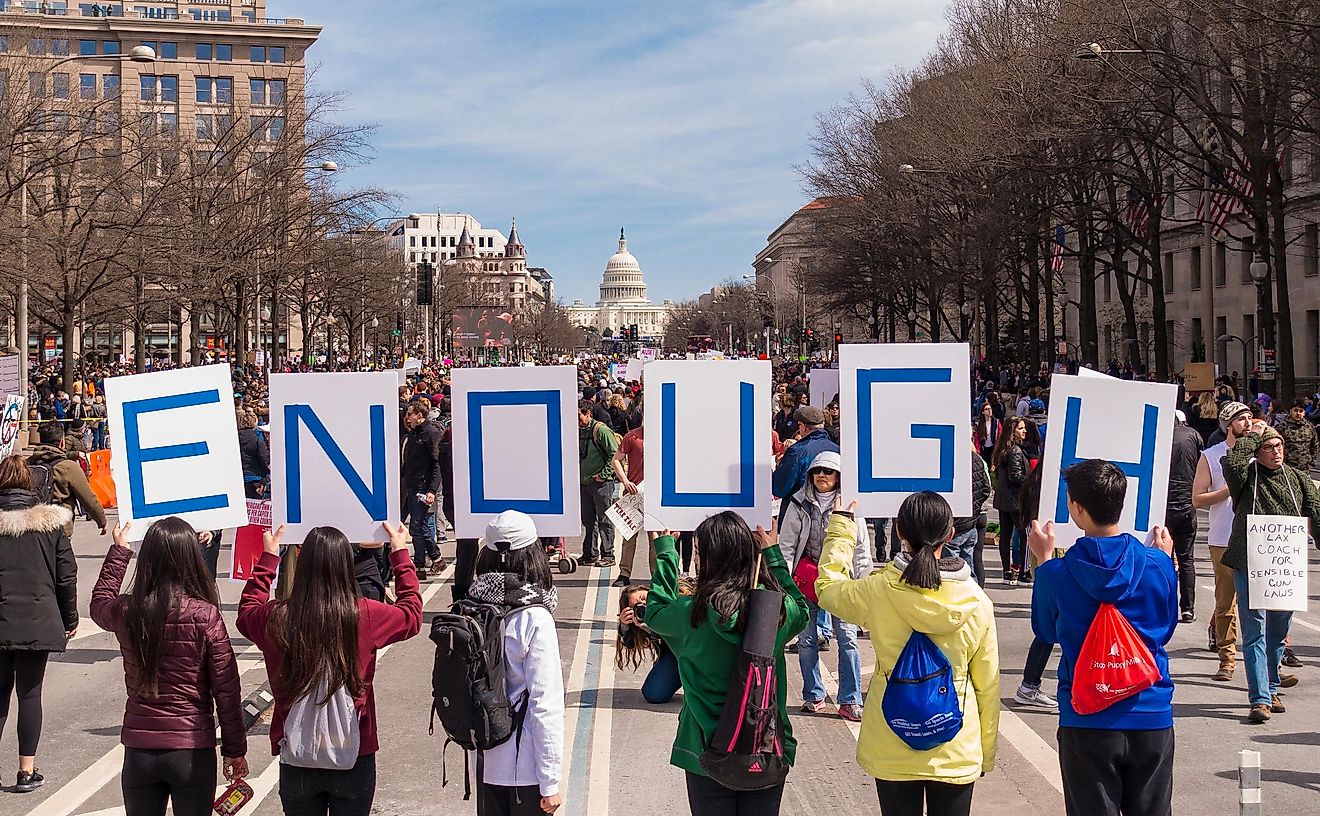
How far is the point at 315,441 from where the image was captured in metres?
7.00

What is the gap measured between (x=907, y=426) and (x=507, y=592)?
9.73ft

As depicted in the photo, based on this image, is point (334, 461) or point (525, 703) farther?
point (334, 461)

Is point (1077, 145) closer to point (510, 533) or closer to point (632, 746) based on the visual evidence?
point (632, 746)

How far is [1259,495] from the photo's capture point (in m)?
8.52

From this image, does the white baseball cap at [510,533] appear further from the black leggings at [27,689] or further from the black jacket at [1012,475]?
the black jacket at [1012,475]

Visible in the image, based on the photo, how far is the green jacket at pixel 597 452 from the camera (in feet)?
47.3

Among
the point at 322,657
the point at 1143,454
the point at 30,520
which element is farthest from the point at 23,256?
the point at 322,657

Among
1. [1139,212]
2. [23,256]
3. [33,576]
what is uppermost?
[1139,212]

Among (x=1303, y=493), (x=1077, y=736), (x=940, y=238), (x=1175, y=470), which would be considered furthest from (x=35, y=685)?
(x=940, y=238)

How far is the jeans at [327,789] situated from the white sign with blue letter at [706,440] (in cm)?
232

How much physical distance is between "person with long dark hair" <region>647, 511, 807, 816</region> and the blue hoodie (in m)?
0.92

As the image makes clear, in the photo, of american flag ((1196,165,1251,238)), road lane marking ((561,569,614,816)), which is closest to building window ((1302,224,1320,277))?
american flag ((1196,165,1251,238))

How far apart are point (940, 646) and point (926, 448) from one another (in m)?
2.54

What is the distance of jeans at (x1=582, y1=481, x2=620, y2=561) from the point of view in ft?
48.2
